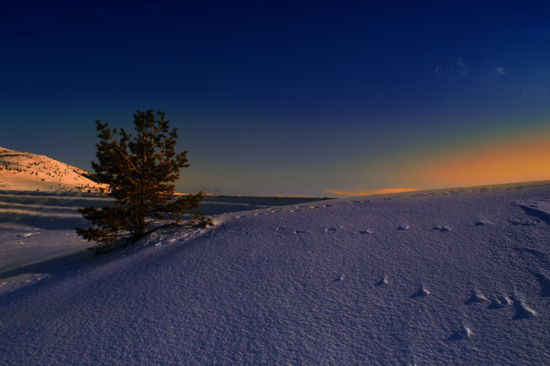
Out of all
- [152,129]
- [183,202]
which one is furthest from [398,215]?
[152,129]

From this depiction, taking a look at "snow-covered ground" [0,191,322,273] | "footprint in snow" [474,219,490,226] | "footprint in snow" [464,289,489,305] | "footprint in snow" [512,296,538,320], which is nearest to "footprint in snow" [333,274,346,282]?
"footprint in snow" [464,289,489,305]

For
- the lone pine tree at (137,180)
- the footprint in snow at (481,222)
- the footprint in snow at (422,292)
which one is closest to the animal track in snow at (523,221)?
the footprint in snow at (481,222)

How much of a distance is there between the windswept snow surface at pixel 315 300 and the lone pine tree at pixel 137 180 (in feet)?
4.09

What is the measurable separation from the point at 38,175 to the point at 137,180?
80.8 ft

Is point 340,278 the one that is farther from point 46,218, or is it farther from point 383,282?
point 46,218

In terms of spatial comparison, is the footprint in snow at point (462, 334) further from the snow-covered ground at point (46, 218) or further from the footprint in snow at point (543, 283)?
the snow-covered ground at point (46, 218)

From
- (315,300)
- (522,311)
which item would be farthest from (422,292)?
(315,300)

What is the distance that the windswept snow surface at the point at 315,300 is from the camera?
2.59 m

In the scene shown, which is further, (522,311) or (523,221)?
(523,221)

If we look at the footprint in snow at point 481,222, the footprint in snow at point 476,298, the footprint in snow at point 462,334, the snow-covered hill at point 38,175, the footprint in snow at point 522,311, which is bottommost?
the footprint in snow at point 462,334

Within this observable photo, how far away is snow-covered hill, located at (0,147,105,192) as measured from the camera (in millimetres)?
21312

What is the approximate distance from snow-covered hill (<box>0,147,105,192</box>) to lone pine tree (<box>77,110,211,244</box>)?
1386 centimetres

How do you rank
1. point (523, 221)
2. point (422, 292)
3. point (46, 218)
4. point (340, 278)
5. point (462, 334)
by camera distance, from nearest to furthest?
point (462, 334)
point (422, 292)
point (340, 278)
point (523, 221)
point (46, 218)

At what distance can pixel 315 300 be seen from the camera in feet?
10.8
